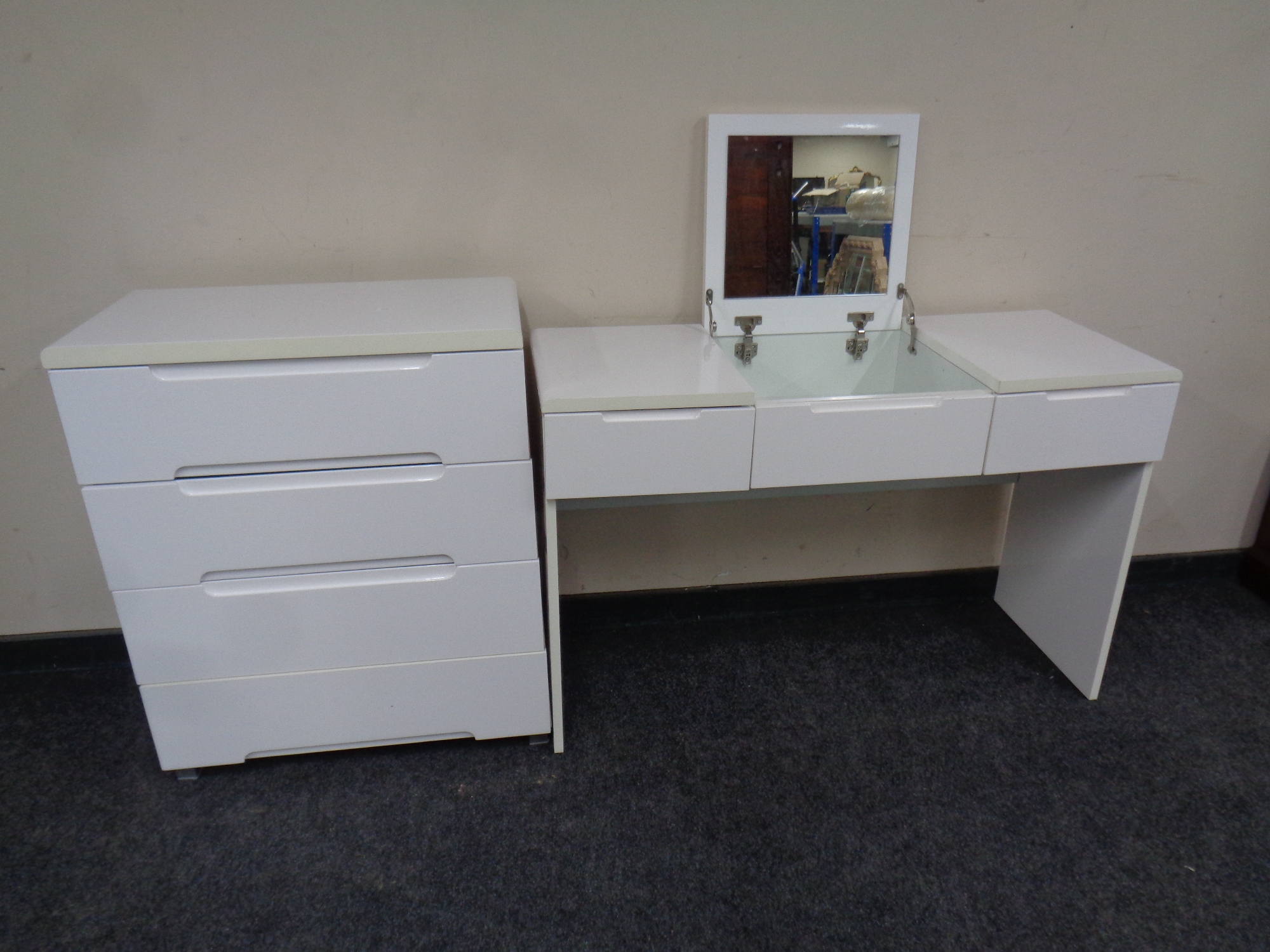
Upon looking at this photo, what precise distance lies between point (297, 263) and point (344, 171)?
189mm

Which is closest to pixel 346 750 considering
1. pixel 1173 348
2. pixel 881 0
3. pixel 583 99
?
pixel 583 99

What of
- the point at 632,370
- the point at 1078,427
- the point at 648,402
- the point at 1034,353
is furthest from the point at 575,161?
the point at 1078,427

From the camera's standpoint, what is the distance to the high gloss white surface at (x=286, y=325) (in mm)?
1235

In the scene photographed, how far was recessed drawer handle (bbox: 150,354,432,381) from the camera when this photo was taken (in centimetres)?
125

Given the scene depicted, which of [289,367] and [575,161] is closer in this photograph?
[289,367]

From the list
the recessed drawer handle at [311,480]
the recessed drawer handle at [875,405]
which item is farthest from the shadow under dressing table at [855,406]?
the recessed drawer handle at [311,480]

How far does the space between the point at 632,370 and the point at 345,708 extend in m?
0.78

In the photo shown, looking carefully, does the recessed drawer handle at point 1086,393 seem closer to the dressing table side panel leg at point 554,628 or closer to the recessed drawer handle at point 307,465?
the dressing table side panel leg at point 554,628

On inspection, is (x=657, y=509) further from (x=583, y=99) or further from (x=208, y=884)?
(x=208, y=884)

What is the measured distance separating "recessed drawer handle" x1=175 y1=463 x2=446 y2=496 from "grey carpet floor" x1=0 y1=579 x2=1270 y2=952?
0.57m

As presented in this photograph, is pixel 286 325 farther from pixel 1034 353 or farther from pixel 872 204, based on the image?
pixel 1034 353

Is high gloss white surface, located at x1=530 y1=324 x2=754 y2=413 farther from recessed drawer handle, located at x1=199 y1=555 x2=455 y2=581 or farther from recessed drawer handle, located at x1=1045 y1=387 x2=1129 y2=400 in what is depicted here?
recessed drawer handle, located at x1=1045 y1=387 x2=1129 y2=400

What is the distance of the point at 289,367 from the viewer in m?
1.28

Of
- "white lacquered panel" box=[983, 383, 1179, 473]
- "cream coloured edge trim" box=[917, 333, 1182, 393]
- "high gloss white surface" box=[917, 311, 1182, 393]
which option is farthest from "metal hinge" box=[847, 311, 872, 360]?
"white lacquered panel" box=[983, 383, 1179, 473]
